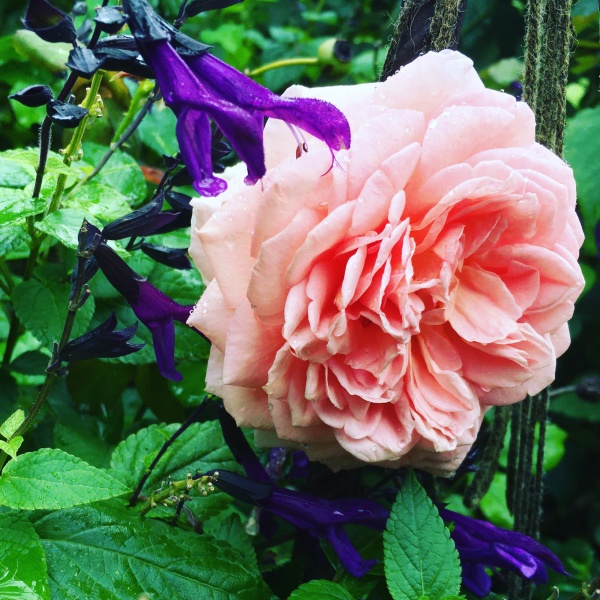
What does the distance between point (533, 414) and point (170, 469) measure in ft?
1.11

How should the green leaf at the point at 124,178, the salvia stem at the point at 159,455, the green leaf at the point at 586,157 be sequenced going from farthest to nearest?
the green leaf at the point at 586,157 → the green leaf at the point at 124,178 → the salvia stem at the point at 159,455

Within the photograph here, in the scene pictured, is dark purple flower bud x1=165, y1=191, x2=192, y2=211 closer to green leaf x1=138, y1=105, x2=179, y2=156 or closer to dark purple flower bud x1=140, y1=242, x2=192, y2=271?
dark purple flower bud x1=140, y1=242, x2=192, y2=271

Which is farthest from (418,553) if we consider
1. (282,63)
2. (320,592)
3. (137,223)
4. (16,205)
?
(282,63)

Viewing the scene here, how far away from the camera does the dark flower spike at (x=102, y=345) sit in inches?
20.8

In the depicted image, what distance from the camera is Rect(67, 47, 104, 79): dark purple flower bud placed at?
17.8 inches

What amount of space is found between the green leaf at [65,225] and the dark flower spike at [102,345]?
96 mm

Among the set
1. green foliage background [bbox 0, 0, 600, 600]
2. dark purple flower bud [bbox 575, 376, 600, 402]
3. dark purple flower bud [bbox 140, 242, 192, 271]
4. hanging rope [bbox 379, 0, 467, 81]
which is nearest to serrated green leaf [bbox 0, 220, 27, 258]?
green foliage background [bbox 0, 0, 600, 600]

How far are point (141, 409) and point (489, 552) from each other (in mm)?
482

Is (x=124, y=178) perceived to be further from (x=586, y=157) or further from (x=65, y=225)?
(x=586, y=157)

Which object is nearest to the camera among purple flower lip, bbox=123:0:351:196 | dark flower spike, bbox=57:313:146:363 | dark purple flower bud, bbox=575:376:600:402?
purple flower lip, bbox=123:0:351:196

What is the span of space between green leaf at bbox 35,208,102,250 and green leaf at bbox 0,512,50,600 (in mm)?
213

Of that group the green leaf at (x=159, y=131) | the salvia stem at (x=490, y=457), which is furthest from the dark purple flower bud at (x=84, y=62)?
the green leaf at (x=159, y=131)

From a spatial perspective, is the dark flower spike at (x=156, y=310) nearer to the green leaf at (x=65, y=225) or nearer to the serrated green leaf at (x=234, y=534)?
the green leaf at (x=65, y=225)

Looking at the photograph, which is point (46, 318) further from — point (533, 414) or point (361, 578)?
point (533, 414)
